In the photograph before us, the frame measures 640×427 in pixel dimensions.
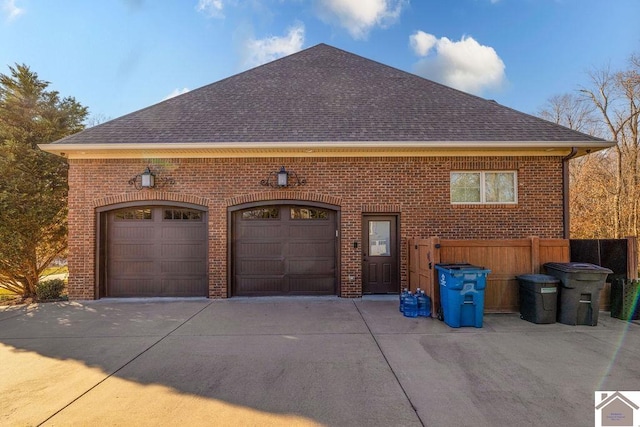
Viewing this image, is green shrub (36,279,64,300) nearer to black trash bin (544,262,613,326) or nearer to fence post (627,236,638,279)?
black trash bin (544,262,613,326)

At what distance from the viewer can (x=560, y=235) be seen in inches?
324

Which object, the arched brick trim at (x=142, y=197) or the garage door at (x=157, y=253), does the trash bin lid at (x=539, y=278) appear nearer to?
the garage door at (x=157, y=253)

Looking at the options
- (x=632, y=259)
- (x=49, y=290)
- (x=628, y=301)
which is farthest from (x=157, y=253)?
(x=632, y=259)

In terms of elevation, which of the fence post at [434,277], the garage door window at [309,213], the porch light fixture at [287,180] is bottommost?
the fence post at [434,277]

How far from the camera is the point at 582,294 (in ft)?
19.7

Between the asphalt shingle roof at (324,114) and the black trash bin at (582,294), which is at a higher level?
the asphalt shingle roof at (324,114)

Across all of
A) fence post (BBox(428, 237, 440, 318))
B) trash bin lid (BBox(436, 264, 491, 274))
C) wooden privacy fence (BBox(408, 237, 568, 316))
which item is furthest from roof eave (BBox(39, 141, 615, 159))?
trash bin lid (BBox(436, 264, 491, 274))

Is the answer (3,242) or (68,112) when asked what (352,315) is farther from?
(68,112)

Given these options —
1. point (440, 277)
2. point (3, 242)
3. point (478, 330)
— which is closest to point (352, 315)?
point (440, 277)

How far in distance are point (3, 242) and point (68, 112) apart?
421 centimetres

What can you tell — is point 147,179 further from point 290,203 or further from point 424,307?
point 424,307

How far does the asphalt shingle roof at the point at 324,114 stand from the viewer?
26.5 ft

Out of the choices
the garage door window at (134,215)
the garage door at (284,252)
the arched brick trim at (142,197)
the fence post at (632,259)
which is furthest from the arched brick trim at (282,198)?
the fence post at (632,259)

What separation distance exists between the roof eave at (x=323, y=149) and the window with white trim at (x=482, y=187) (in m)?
0.54
